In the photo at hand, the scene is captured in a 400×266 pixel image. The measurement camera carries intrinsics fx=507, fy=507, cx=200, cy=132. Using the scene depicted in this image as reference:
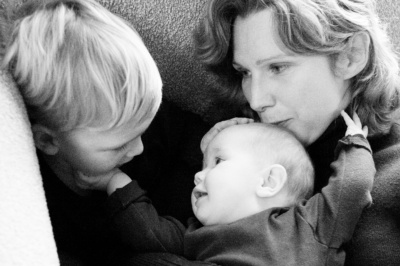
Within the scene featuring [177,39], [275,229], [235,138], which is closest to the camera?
[275,229]

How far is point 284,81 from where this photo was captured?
1077mm

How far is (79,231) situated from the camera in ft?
3.31

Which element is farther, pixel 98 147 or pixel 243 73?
pixel 243 73

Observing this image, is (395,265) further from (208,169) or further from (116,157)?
(116,157)

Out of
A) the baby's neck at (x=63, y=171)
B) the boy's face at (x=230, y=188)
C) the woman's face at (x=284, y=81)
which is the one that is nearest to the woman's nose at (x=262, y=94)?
the woman's face at (x=284, y=81)

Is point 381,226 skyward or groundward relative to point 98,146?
groundward

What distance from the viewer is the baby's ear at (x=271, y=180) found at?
38.5 inches

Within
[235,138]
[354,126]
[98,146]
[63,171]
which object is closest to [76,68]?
[98,146]

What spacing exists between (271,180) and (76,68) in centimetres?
43

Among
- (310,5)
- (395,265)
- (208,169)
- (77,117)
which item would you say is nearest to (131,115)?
(77,117)

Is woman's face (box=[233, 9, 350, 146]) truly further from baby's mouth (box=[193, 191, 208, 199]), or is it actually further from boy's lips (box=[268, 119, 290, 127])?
baby's mouth (box=[193, 191, 208, 199])

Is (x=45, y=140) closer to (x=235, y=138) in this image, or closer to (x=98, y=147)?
(x=98, y=147)

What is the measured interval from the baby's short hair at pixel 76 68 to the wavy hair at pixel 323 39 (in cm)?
34

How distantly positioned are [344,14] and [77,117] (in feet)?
2.01
